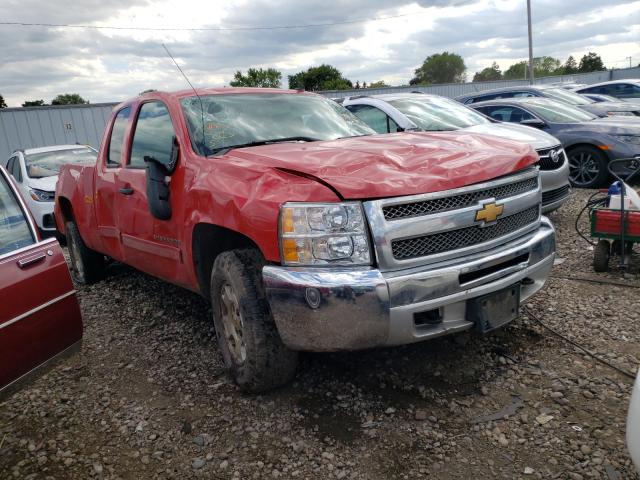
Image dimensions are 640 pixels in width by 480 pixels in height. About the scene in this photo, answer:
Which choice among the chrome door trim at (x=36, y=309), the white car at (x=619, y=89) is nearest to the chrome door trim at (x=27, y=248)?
the chrome door trim at (x=36, y=309)

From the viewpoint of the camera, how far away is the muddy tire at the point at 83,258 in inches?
212

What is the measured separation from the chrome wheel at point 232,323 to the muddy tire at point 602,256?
327 centimetres

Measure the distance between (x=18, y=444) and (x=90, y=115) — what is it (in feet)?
55.7

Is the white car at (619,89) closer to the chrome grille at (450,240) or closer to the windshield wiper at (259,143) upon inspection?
the windshield wiper at (259,143)

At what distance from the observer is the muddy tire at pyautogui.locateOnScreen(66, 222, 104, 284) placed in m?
5.39

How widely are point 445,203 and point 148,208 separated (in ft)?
6.85

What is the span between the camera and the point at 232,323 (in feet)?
10.00

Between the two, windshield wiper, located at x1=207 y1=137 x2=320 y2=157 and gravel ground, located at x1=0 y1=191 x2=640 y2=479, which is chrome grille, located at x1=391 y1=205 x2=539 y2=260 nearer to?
gravel ground, located at x1=0 y1=191 x2=640 y2=479

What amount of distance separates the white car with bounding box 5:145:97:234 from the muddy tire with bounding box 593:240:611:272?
6.81 metres

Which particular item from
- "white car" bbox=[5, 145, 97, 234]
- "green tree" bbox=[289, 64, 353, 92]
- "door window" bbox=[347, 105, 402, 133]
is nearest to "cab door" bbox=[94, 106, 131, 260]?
"door window" bbox=[347, 105, 402, 133]

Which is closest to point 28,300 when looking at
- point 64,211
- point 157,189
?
point 157,189

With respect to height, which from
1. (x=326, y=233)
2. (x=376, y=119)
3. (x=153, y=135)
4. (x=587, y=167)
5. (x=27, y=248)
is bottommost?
(x=587, y=167)

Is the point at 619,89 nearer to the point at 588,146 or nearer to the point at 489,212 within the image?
the point at 588,146

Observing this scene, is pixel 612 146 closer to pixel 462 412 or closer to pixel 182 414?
pixel 462 412
